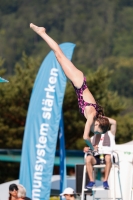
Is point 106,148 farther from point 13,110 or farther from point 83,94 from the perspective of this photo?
point 13,110

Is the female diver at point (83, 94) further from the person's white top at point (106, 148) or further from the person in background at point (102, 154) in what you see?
the person's white top at point (106, 148)

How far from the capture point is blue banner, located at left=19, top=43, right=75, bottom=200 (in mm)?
13086

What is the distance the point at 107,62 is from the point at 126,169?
122m

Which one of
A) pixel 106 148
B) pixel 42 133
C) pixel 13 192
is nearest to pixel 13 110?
pixel 42 133

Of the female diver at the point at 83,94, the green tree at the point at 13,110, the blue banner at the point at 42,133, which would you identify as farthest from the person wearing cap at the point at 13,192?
the green tree at the point at 13,110

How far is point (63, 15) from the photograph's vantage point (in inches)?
6526

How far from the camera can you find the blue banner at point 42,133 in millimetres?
13086

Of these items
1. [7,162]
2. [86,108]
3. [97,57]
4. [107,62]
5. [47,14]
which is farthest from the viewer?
[47,14]

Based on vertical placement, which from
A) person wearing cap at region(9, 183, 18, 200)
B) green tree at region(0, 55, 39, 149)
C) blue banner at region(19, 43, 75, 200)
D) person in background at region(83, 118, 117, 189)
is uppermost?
green tree at region(0, 55, 39, 149)

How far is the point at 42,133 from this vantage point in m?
13.3

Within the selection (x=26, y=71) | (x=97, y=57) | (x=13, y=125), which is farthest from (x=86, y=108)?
(x=97, y=57)

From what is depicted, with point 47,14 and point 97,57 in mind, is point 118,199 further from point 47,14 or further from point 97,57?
point 47,14

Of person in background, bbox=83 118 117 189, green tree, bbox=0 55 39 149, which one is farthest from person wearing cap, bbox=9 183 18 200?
green tree, bbox=0 55 39 149

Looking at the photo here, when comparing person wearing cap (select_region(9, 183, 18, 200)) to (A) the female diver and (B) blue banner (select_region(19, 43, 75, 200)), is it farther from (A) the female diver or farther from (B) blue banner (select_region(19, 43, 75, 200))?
(B) blue banner (select_region(19, 43, 75, 200))
